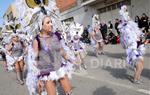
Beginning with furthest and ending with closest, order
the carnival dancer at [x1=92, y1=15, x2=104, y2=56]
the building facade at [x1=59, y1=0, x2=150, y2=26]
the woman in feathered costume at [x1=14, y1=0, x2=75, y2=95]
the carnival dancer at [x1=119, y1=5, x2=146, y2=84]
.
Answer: the building facade at [x1=59, y1=0, x2=150, y2=26], the carnival dancer at [x1=92, y1=15, x2=104, y2=56], the carnival dancer at [x1=119, y1=5, x2=146, y2=84], the woman in feathered costume at [x1=14, y1=0, x2=75, y2=95]

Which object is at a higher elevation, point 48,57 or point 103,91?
point 48,57

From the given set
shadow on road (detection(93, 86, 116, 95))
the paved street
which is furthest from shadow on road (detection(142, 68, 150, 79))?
shadow on road (detection(93, 86, 116, 95))

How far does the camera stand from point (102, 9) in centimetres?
3266

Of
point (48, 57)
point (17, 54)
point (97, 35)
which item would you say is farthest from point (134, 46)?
point (97, 35)

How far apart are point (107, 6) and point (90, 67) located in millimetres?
19165

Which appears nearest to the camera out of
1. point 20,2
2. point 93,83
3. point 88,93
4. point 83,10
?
point 20,2

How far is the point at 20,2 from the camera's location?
6.59 meters

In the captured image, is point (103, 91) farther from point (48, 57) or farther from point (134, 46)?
point (48, 57)

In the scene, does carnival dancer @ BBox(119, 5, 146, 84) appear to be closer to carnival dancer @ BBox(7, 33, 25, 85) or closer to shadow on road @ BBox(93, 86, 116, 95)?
shadow on road @ BBox(93, 86, 116, 95)

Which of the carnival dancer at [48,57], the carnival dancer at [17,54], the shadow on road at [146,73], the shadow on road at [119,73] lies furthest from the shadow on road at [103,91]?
the carnival dancer at [17,54]

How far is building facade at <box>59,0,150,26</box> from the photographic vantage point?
25744 millimetres

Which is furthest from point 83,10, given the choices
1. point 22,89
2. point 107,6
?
point 22,89

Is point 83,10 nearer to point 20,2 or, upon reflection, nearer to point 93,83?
point 93,83

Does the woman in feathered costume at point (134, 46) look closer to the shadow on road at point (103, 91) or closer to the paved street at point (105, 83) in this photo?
the paved street at point (105, 83)
